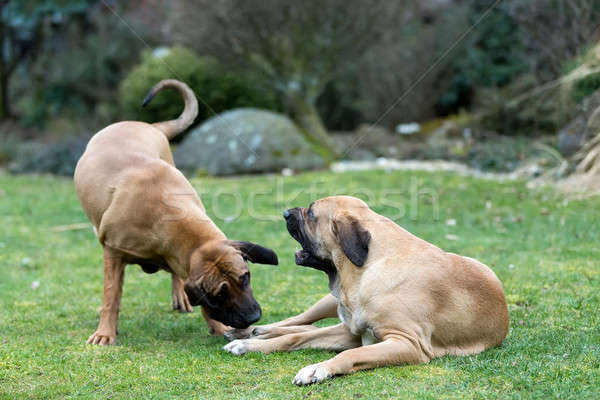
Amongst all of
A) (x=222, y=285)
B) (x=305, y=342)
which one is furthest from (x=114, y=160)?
(x=305, y=342)

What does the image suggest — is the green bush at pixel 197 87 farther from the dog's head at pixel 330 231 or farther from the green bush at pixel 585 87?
the dog's head at pixel 330 231

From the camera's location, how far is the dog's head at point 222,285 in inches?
217

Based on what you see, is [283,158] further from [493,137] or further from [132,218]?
[132,218]

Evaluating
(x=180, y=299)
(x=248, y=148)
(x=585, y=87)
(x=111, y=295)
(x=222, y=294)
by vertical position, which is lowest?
(x=248, y=148)

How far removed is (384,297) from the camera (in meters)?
5.05

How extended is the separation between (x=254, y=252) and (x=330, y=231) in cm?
71

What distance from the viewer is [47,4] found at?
24750 mm

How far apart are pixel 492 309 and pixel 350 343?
1102 millimetres

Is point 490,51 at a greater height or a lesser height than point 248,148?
greater

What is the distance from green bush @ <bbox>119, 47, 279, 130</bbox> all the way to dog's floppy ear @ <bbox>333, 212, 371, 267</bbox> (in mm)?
13391

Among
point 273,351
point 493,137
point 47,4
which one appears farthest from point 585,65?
point 47,4

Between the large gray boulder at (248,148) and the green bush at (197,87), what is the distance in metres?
2.24

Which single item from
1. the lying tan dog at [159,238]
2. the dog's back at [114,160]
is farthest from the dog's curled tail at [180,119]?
the lying tan dog at [159,238]

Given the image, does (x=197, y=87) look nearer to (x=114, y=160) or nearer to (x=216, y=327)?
(x=114, y=160)
